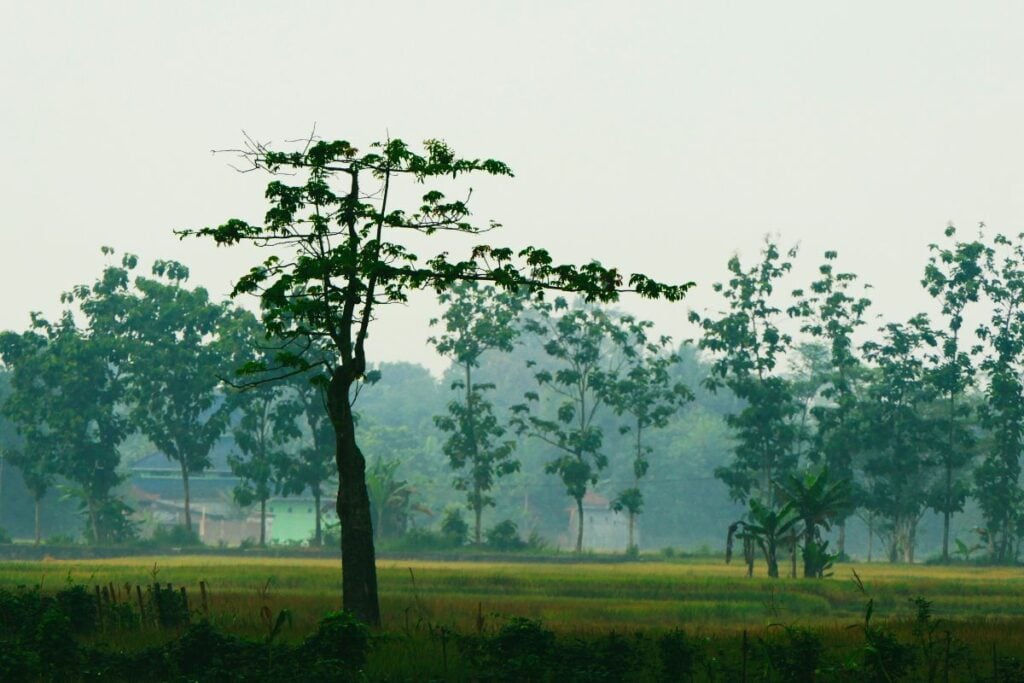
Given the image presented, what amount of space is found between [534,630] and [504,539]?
53.0m

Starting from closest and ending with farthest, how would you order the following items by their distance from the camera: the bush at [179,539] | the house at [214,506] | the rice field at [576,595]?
the rice field at [576,595]
the bush at [179,539]
the house at [214,506]

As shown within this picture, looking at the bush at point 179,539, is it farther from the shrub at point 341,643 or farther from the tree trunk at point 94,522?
the shrub at point 341,643

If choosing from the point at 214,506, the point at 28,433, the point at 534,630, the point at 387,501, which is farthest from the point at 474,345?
the point at 534,630

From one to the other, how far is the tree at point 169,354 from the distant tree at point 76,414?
1361mm

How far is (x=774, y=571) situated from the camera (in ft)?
147

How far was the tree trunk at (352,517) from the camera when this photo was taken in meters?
25.2

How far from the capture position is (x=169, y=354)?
72.9 m

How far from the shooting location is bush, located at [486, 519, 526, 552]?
230 feet

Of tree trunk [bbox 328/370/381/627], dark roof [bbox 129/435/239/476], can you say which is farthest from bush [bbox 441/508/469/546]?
tree trunk [bbox 328/370/381/627]

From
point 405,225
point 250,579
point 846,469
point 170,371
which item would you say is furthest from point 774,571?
point 170,371

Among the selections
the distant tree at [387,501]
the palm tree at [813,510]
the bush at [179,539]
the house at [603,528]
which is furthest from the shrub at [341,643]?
the house at [603,528]

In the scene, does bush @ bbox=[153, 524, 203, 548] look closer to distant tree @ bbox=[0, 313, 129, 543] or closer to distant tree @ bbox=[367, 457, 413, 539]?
distant tree @ bbox=[0, 313, 129, 543]

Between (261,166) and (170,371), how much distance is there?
1840 inches

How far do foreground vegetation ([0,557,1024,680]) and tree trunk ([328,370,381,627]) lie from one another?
0.99m
